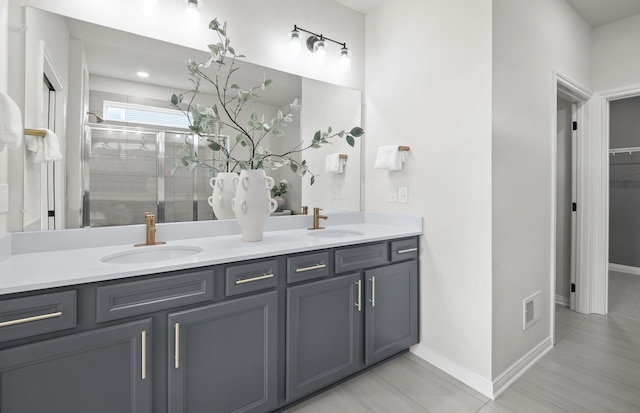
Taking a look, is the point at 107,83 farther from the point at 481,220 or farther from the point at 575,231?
the point at 575,231

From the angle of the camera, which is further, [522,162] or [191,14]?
[522,162]

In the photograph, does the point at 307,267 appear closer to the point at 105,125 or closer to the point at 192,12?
the point at 105,125

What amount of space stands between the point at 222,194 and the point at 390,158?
47.6 inches

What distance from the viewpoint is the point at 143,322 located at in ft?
3.82

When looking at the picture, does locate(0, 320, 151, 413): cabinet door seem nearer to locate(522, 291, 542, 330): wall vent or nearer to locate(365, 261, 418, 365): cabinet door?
locate(365, 261, 418, 365): cabinet door

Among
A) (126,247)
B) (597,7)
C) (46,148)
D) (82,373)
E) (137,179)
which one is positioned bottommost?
(82,373)

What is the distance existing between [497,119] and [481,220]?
0.60 metres

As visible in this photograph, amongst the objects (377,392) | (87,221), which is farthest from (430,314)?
(87,221)

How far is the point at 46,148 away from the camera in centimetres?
142

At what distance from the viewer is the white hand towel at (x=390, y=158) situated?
7.39ft

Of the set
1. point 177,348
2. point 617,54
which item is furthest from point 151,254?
Answer: point 617,54

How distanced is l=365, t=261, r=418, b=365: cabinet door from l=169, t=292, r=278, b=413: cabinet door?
0.67m

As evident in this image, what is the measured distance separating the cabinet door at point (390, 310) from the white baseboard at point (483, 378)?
13cm

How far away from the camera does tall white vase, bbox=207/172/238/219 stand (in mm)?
1864
